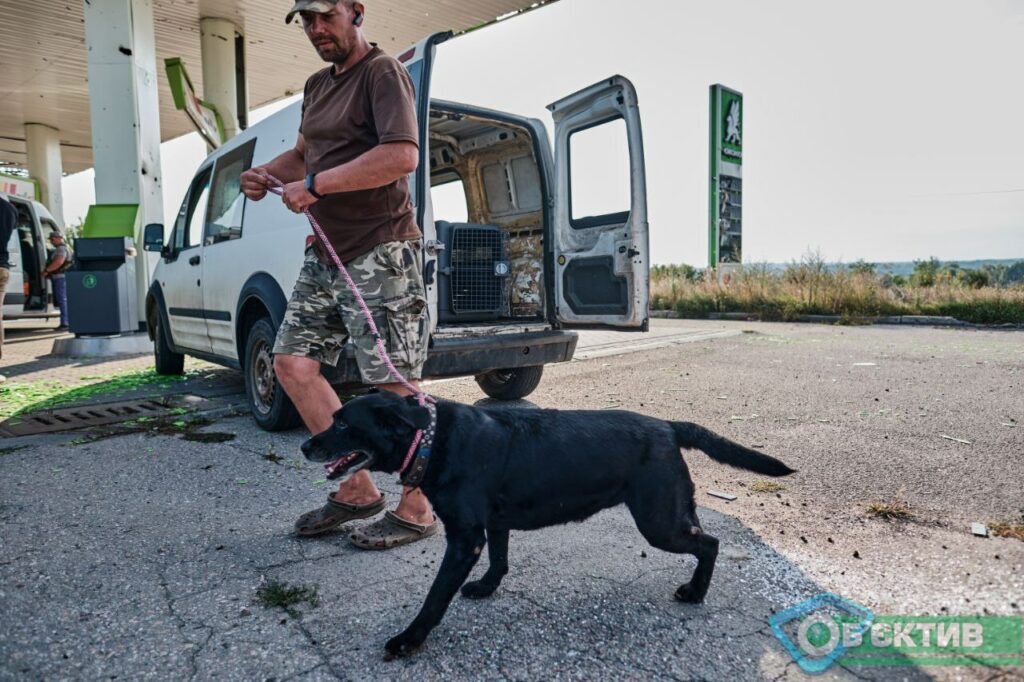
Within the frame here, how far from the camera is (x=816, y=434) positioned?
4121mm

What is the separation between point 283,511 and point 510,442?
1.48 m

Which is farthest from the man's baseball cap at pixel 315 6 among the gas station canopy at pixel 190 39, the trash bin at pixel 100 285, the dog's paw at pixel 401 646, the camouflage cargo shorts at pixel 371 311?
the gas station canopy at pixel 190 39

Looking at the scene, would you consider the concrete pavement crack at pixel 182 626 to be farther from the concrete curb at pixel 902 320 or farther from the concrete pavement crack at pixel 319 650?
the concrete curb at pixel 902 320

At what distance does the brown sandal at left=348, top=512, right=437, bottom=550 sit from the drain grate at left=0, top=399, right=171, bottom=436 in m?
3.11

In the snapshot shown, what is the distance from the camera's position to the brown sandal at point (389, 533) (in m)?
2.44

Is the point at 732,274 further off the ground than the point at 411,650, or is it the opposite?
the point at 732,274

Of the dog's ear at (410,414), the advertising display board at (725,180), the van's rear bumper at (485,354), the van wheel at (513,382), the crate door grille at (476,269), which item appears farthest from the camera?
the advertising display board at (725,180)

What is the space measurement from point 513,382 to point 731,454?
338 centimetres

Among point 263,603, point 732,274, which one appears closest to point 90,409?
point 263,603

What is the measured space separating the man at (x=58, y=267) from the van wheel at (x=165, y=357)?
4.44 meters

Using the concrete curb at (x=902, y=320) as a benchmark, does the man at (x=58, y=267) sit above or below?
above

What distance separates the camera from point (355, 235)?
2.46 metres

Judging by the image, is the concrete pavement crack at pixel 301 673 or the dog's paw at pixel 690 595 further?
the dog's paw at pixel 690 595

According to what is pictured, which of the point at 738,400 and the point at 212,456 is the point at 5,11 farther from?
the point at 738,400
